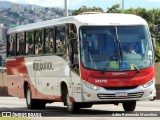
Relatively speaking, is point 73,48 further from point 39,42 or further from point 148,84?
point 39,42

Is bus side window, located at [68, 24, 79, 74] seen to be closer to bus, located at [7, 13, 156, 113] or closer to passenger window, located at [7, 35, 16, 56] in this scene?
bus, located at [7, 13, 156, 113]

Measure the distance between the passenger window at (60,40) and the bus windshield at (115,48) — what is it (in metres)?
1.36

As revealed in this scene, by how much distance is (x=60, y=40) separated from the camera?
2398 cm

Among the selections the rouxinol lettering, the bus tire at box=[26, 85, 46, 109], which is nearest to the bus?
the rouxinol lettering

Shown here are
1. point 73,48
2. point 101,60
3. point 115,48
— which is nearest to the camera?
point 101,60

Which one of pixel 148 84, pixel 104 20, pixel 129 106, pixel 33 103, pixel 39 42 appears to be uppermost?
pixel 104 20

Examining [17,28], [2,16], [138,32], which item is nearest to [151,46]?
[138,32]

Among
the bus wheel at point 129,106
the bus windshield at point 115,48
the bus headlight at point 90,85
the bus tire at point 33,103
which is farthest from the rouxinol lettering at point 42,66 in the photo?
the bus headlight at point 90,85

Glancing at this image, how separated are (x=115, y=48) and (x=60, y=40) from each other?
2.44m

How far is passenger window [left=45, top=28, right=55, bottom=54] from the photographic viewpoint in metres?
24.9

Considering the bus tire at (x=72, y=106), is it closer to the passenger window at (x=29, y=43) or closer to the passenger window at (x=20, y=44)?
the passenger window at (x=29, y=43)

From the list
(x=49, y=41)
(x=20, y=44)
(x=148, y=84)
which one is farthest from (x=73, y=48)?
(x=20, y=44)

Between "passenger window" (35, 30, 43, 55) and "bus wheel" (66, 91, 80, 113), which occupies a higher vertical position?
"passenger window" (35, 30, 43, 55)

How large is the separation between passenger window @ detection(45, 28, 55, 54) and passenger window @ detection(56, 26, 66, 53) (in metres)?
0.49
